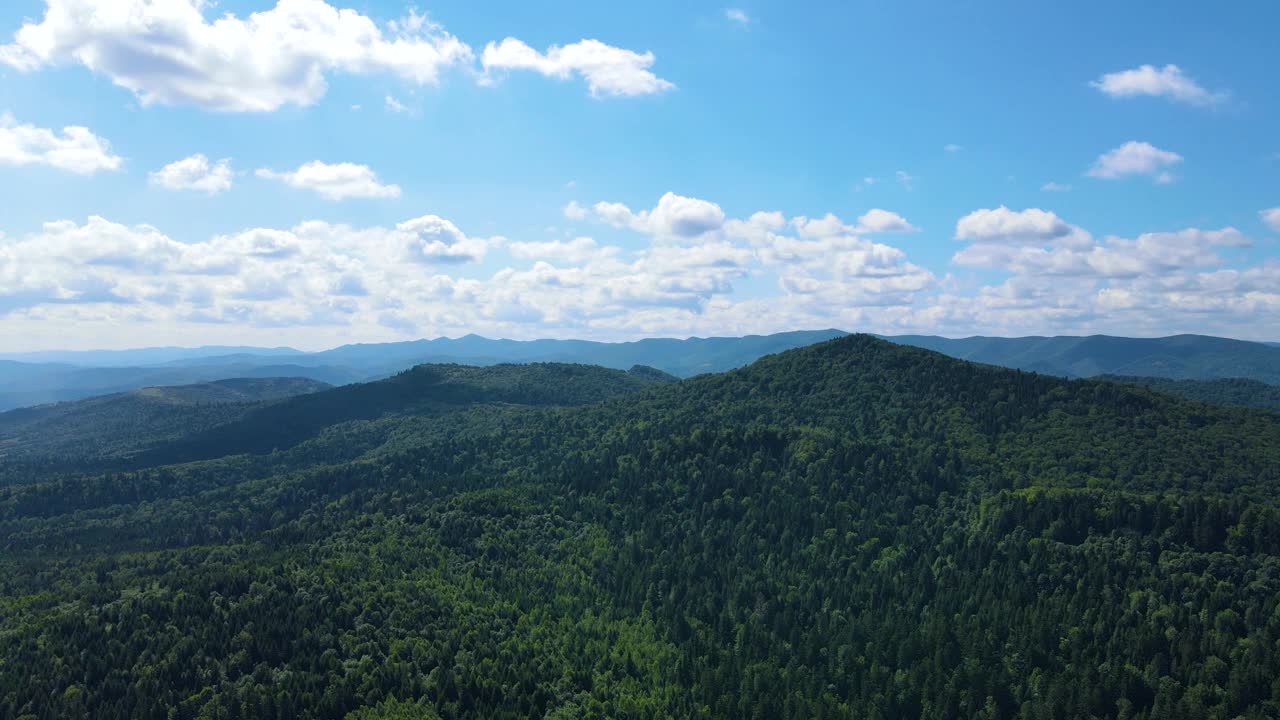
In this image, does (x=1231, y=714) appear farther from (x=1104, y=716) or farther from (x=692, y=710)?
(x=692, y=710)

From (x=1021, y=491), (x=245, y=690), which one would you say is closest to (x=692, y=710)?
(x=245, y=690)

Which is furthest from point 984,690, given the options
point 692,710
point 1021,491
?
point 1021,491

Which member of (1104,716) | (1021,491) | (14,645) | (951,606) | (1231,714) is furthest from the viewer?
(1021,491)

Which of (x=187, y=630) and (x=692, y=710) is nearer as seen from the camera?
(x=187, y=630)

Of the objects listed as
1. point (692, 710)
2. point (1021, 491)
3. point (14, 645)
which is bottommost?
point (692, 710)

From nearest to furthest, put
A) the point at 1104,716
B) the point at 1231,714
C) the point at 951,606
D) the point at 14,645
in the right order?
the point at 1231,714
the point at 1104,716
the point at 14,645
the point at 951,606

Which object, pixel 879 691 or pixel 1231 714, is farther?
pixel 879 691

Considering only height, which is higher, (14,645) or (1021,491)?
(1021,491)

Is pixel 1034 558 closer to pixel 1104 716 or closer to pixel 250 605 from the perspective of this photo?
pixel 1104 716

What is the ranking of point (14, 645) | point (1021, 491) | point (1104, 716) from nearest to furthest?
point (1104, 716)
point (14, 645)
point (1021, 491)
